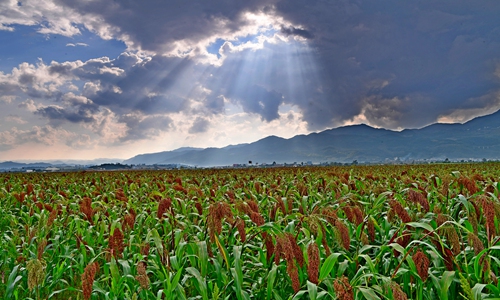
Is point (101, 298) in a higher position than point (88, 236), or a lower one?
lower

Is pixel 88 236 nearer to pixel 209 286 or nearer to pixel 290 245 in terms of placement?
pixel 209 286

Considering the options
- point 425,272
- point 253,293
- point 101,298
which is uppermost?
point 425,272

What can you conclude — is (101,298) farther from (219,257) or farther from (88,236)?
(219,257)

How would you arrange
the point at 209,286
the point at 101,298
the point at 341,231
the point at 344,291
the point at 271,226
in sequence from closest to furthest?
the point at 344,291 → the point at 341,231 → the point at 271,226 → the point at 209,286 → the point at 101,298

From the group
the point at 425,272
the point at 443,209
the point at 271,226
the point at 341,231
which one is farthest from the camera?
the point at 443,209

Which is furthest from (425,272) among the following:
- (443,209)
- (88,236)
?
(88,236)

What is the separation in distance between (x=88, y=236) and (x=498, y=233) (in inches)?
262

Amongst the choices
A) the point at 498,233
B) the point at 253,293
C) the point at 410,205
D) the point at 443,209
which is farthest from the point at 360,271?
the point at 410,205

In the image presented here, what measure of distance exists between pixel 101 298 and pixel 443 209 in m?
5.92

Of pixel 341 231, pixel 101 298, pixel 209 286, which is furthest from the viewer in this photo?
pixel 101 298

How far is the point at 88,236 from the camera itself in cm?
653

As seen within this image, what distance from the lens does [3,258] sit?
22.9 feet

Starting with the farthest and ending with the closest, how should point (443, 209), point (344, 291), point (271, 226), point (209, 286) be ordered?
point (443, 209) → point (209, 286) → point (271, 226) → point (344, 291)

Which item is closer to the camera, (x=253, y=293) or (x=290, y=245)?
(x=290, y=245)
